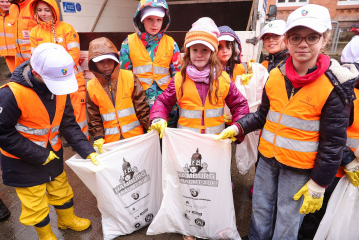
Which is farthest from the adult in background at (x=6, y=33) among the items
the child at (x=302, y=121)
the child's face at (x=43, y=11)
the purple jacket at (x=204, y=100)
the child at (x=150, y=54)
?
the child at (x=302, y=121)

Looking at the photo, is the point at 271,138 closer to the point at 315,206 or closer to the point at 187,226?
the point at 315,206

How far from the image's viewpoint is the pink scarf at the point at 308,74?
1.35 m

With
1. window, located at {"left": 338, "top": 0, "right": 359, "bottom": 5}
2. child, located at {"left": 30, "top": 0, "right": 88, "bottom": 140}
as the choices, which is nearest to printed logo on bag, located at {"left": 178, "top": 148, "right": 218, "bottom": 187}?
child, located at {"left": 30, "top": 0, "right": 88, "bottom": 140}

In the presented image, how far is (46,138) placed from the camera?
1.89 metres

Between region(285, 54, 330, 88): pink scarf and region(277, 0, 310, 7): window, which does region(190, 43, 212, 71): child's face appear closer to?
region(285, 54, 330, 88): pink scarf

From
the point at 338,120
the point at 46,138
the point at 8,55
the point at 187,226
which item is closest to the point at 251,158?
the point at 187,226

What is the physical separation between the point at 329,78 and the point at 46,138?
7.01 feet

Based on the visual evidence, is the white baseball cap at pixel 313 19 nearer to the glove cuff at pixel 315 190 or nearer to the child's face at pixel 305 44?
the child's face at pixel 305 44

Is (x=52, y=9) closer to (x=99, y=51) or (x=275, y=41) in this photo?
(x=99, y=51)

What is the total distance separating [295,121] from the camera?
148 centimetres

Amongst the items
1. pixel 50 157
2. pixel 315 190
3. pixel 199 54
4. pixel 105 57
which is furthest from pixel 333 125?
pixel 50 157

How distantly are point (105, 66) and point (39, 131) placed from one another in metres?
0.80

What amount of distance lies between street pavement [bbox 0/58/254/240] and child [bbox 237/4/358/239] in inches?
27.9

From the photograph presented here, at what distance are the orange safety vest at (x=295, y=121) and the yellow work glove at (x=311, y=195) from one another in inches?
5.1
